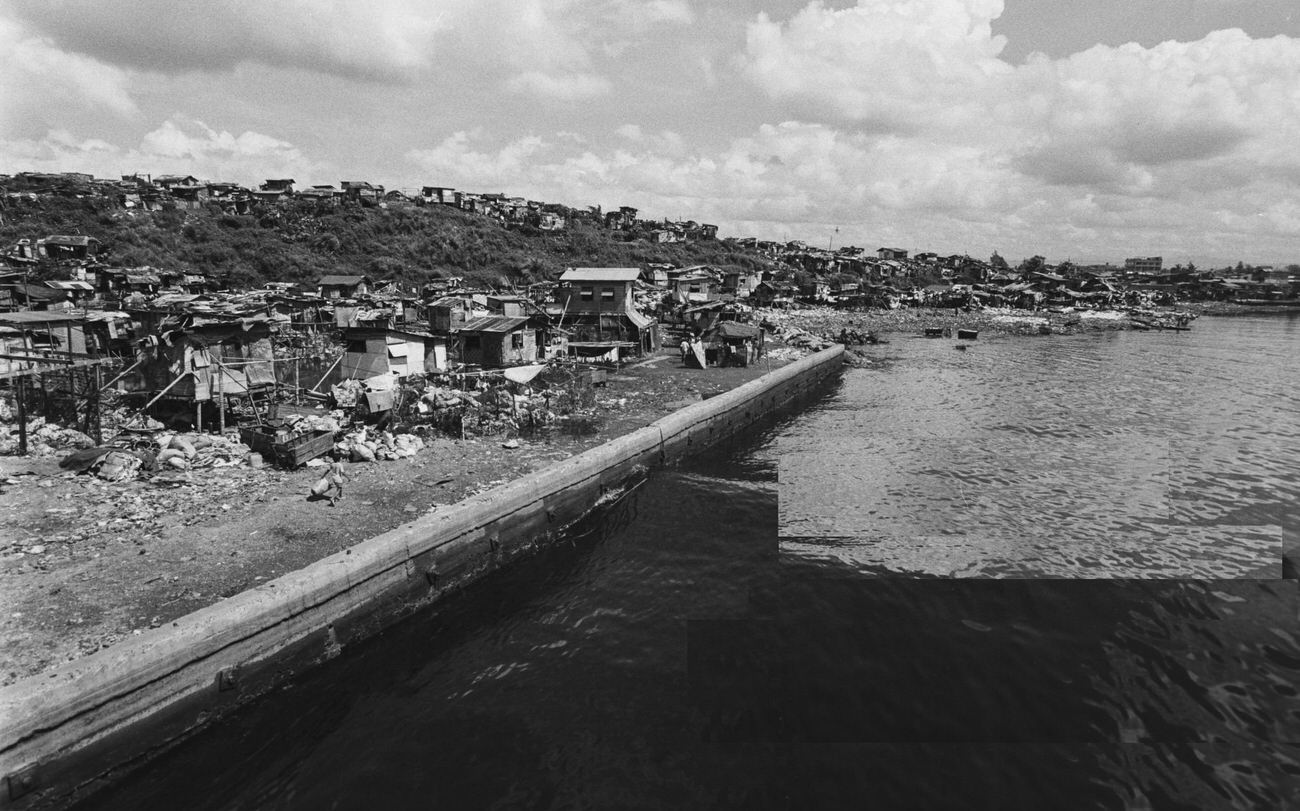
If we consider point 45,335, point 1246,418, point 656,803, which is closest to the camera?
point 656,803

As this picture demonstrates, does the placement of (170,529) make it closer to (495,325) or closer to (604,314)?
(495,325)

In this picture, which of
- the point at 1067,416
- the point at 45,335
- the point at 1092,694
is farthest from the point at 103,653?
the point at 1067,416

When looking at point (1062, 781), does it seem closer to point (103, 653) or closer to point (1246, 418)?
point (103, 653)

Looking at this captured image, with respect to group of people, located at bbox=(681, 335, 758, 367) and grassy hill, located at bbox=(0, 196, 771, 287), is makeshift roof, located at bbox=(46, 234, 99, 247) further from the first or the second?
group of people, located at bbox=(681, 335, 758, 367)

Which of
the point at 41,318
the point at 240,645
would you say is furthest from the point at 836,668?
the point at 41,318

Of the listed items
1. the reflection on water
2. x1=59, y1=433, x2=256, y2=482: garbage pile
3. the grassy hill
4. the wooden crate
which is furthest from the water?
the grassy hill

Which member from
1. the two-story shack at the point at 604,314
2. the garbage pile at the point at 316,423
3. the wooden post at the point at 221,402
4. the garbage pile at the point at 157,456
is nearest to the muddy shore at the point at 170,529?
the garbage pile at the point at 157,456
